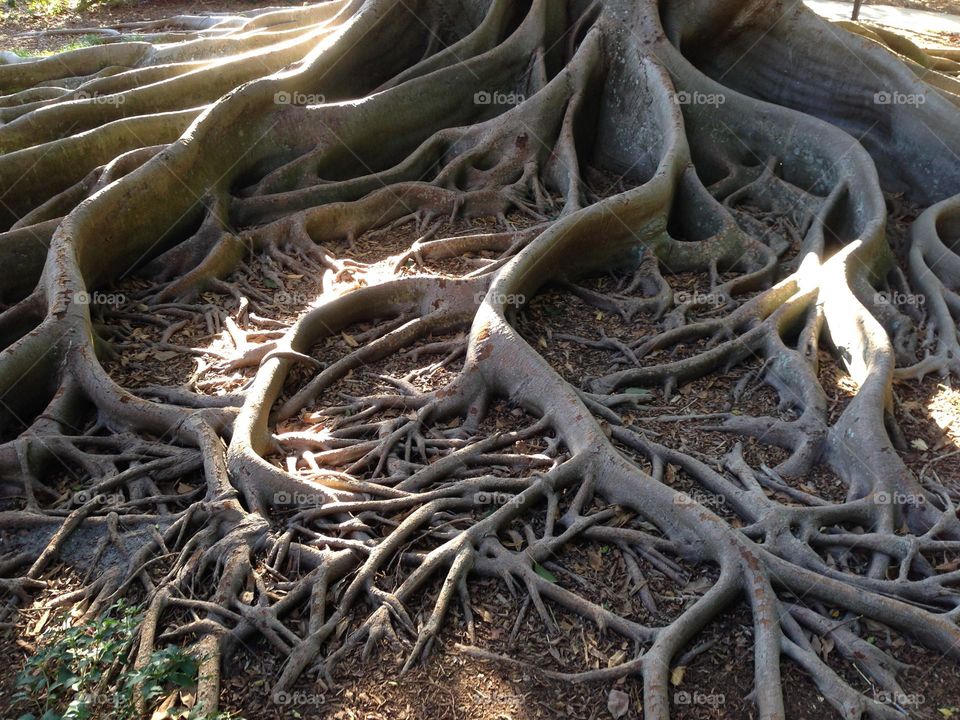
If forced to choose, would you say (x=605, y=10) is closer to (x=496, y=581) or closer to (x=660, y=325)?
(x=660, y=325)

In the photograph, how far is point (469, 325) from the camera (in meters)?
5.30

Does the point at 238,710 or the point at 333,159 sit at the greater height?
the point at 333,159

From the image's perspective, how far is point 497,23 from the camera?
7016 mm

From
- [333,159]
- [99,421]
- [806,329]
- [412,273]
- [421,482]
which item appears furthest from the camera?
[333,159]

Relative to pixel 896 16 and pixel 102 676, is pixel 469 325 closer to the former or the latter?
pixel 102 676

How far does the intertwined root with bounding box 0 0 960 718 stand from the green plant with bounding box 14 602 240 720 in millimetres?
113

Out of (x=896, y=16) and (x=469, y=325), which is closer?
(x=469, y=325)

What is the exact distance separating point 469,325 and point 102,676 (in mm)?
2908

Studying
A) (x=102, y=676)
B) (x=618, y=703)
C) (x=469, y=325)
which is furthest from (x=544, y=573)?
(x=469, y=325)

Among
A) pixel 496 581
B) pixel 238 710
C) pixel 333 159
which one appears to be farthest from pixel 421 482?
pixel 333 159

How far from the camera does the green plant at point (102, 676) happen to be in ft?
9.87

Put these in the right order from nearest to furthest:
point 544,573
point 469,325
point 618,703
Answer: point 618,703 < point 544,573 < point 469,325

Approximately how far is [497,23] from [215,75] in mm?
2502

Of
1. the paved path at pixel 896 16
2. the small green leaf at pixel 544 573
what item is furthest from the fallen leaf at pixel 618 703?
the paved path at pixel 896 16
